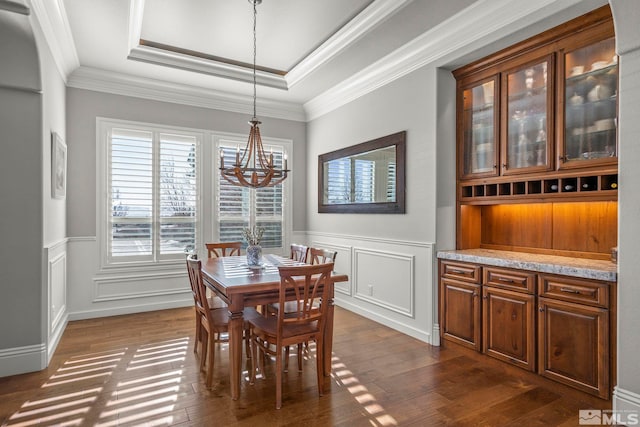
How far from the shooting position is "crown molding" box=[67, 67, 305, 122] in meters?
4.48

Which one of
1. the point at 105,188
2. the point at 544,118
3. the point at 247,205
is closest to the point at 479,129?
the point at 544,118

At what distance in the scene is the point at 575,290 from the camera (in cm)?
258

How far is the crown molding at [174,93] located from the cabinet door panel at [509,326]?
4.03m

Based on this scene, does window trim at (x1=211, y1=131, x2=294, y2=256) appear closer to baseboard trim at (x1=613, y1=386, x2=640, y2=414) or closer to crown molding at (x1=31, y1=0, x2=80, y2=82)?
crown molding at (x1=31, y1=0, x2=80, y2=82)

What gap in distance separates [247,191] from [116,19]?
2.72 metres

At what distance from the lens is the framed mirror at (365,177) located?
4160mm

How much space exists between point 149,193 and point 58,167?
1.22 m

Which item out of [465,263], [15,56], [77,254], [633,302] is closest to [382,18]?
[465,263]

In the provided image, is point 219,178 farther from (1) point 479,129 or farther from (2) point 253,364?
(1) point 479,129

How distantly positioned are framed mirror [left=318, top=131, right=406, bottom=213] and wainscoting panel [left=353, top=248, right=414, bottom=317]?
0.56 metres

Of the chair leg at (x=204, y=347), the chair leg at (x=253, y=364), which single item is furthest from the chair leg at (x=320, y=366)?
the chair leg at (x=204, y=347)

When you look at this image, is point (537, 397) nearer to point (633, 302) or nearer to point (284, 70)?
point (633, 302)

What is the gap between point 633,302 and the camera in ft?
7.33

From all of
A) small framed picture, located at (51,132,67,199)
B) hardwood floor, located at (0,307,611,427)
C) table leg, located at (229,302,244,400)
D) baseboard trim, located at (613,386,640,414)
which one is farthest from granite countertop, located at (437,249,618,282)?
small framed picture, located at (51,132,67,199)
